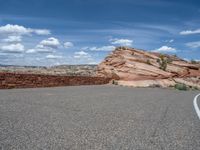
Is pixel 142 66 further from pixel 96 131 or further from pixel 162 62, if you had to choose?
pixel 96 131

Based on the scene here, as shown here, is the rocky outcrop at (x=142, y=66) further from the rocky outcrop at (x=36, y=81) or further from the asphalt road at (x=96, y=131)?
the asphalt road at (x=96, y=131)

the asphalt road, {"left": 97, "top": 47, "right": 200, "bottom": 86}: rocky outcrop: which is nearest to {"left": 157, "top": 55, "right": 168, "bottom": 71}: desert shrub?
{"left": 97, "top": 47, "right": 200, "bottom": 86}: rocky outcrop

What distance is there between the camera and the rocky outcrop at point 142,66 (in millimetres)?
37875

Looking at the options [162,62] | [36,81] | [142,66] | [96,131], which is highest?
[162,62]

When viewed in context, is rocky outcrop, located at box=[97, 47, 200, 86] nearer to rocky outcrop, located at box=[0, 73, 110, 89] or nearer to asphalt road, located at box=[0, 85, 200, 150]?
rocky outcrop, located at box=[0, 73, 110, 89]

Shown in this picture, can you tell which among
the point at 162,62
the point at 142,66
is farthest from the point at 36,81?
the point at 162,62

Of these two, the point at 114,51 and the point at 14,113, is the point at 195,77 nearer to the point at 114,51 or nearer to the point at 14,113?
the point at 114,51

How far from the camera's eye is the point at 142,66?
39031 mm

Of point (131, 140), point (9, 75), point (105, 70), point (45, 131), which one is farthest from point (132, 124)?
point (105, 70)

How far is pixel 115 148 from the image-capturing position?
537cm

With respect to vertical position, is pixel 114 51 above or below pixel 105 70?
above

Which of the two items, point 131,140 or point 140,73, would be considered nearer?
point 131,140

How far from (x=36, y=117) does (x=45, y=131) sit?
6.36 feet

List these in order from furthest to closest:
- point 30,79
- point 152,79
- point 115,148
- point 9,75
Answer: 1. point 152,79
2. point 30,79
3. point 9,75
4. point 115,148
